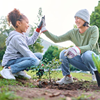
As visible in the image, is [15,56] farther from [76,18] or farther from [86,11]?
[86,11]

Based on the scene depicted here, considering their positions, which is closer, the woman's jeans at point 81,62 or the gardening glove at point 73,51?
the gardening glove at point 73,51

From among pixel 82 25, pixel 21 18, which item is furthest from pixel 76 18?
pixel 21 18

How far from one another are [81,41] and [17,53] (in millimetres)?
1404

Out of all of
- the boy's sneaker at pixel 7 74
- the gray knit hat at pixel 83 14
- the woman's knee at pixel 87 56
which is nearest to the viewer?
the boy's sneaker at pixel 7 74

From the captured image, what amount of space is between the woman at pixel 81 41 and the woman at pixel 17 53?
52 cm

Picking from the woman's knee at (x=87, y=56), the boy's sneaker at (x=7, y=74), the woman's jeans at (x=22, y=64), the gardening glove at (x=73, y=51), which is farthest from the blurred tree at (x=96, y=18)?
the boy's sneaker at (x=7, y=74)

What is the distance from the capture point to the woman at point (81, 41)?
2.93 metres

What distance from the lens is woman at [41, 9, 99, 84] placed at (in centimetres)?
293

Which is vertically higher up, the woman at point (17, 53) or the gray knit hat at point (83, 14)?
the gray knit hat at point (83, 14)

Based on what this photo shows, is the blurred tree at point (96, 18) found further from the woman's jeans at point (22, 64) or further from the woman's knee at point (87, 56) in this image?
the woman's jeans at point (22, 64)

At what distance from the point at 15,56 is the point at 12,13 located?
0.99m

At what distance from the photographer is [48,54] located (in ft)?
43.6

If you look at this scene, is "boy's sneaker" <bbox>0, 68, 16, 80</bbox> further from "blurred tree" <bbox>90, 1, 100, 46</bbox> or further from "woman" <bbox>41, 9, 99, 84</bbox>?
"blurred tree" <bbox>90, 1, 100, 46</bbox>

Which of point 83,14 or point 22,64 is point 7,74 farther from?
point 83,14
